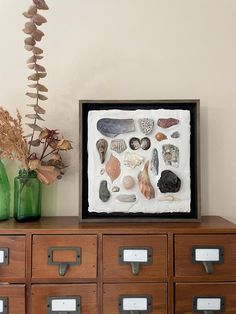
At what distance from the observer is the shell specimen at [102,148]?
117cm

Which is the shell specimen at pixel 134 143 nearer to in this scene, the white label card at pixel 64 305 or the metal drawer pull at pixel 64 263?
the metal drawer pull at pixel 64 263

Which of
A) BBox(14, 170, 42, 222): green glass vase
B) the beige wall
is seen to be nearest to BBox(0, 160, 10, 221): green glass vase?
BBox(14, 170, 42, 222): green glass vase

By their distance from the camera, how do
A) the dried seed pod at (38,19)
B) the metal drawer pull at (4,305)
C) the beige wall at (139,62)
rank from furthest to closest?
the beige wall at (139,62), the dried seed pod at (38,19), the metal drawer pull at (4,305)

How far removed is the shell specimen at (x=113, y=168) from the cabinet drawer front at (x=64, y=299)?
0.41m

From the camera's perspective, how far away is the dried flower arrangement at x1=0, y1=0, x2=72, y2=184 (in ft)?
3.61

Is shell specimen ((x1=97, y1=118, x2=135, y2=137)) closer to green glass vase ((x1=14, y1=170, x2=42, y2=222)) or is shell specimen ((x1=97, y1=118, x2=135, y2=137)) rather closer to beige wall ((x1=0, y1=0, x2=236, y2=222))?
beige wall ((x1=0, y1=0, x2=236, y2=222))

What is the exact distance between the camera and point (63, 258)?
0.99m

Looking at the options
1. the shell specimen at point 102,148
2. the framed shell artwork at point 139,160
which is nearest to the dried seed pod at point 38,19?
the framed shell artwork at point 139,160

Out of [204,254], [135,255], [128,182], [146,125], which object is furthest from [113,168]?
[204,254]

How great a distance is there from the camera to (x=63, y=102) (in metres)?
1.30

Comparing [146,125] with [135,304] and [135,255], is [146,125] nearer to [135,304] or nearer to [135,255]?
[135,255]

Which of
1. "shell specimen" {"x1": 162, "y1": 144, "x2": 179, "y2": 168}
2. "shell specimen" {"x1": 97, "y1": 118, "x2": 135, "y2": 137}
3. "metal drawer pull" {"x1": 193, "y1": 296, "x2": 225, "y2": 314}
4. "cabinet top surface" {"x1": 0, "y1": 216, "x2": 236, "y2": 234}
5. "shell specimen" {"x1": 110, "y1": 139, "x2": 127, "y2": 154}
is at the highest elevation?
"shell specimen" {"x1": 97, "y1": 118, "x2": 135, "y2": 137}

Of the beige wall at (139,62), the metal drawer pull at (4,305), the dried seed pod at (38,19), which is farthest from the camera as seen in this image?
the beige wall at (139,62)

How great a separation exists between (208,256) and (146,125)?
54 cm
